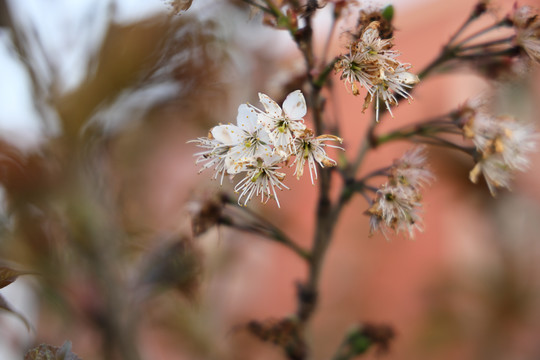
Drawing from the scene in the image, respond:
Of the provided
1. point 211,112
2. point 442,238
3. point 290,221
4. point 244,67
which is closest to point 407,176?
point 211,112

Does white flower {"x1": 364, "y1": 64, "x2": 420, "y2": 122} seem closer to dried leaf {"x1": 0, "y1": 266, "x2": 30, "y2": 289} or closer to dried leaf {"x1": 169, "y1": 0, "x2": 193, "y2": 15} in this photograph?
dried leaf {"x1": 169, "y1": 0, "x2": 193, "y2": 15}

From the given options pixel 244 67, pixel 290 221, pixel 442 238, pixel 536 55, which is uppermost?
pixel 244 67

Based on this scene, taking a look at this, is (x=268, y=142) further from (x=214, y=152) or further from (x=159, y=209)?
(x=159, y=209)

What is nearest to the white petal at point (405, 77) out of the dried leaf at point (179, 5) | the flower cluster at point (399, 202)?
the flower cluster at point (399, 202)

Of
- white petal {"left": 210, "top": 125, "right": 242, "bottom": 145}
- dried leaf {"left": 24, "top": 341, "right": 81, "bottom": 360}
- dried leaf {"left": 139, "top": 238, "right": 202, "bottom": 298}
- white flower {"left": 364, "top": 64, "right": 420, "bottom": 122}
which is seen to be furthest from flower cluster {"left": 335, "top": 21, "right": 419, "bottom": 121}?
dried leaf {"left": 139, "top": 238, "right": 202, "bottom": 298}

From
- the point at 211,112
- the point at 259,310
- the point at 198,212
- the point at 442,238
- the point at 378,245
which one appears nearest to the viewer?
the point at 198,212

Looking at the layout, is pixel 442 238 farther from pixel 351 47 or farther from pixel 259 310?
pixel 351 47

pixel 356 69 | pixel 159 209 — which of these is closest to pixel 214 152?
pixel 356 69
